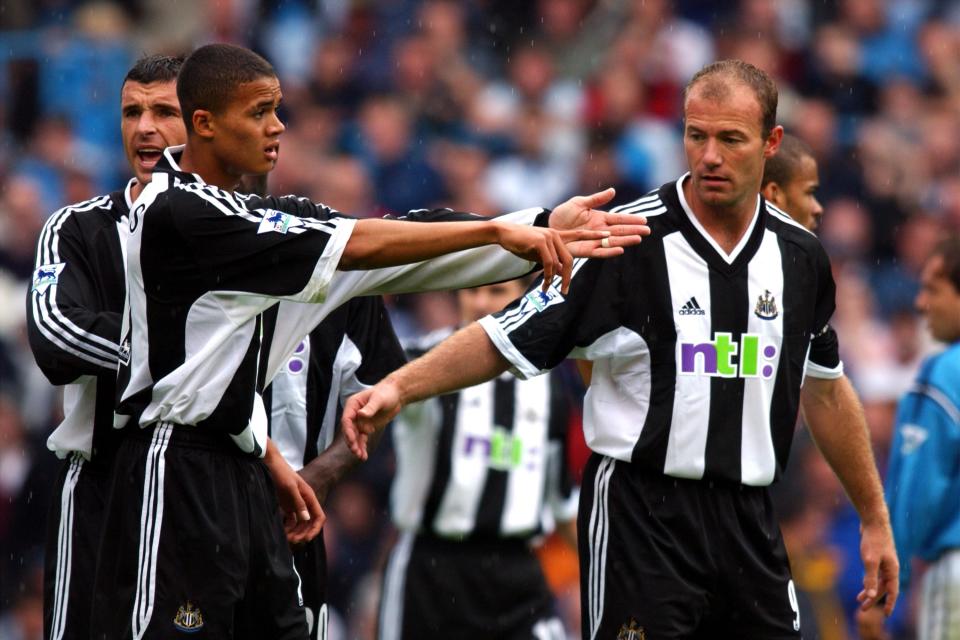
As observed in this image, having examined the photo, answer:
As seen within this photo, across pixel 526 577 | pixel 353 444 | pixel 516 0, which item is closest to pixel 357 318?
pixel 353 444

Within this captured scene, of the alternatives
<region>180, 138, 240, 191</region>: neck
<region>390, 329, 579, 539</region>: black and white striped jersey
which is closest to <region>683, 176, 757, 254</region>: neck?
<region>180, 138, 240, 191</region>: neck

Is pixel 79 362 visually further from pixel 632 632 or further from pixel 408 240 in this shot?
pixel 632 632

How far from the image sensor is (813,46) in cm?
1388

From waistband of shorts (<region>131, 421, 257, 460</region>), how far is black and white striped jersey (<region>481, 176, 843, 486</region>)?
0.95 meters

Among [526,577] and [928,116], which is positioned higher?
[928,116]

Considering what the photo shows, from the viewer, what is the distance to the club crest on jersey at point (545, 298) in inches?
208

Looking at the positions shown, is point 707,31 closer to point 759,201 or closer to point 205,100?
point 759,201

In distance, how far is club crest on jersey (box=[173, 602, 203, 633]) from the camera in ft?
15.0

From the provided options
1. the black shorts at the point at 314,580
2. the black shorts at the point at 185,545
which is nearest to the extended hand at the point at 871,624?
the black shorts at the point at 314,580

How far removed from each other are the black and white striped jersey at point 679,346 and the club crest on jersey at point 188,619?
1.26 m

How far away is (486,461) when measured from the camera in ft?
26.1

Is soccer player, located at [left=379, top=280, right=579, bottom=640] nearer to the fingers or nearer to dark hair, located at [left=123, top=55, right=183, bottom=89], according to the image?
dark hair, located at [left=123, top=55, right=183, bottom=89]

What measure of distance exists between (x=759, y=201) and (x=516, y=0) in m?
8.47

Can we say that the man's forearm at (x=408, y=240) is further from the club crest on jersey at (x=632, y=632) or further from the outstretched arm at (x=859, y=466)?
the outstretched arm at (x=859, y=466)
